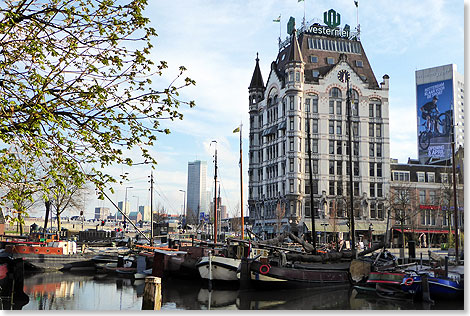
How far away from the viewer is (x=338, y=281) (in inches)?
1203

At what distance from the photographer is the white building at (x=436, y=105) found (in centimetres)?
13925

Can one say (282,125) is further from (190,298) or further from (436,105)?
(436,105)

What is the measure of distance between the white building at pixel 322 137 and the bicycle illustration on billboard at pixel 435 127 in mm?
72466

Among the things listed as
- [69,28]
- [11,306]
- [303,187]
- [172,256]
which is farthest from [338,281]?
[303,187]

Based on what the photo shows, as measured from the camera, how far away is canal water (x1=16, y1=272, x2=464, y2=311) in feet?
72.8

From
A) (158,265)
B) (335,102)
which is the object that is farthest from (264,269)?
(335,102)

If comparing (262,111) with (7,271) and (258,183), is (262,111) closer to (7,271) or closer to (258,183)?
(258,183)

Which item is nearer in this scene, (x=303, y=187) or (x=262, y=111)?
(x=303, y=187)

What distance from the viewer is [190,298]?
994 inches

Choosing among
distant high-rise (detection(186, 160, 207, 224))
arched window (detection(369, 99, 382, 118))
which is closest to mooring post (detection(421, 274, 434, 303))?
arched window (detection(369, 99, 382, 118))

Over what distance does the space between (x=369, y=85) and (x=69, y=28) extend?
6798 cm

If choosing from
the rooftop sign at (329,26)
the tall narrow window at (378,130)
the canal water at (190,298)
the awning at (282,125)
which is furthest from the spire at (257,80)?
the canal water at (190,298)

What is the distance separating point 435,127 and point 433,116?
396cm

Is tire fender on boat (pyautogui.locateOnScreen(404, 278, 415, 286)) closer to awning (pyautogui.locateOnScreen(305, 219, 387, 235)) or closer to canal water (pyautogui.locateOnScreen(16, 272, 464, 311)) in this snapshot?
canal water (pyautogui.locateOnScreen(16, 272, 464, 311))
